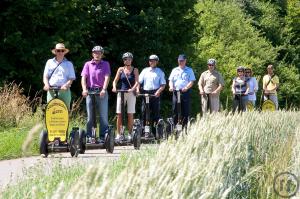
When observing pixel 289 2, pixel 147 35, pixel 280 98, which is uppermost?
pixel 289 2

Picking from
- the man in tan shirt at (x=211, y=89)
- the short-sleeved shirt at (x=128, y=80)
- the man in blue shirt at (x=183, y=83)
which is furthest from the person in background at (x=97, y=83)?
the man in tan shirt at (x=211, y=89)

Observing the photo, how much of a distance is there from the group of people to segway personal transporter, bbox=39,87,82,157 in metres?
0.28

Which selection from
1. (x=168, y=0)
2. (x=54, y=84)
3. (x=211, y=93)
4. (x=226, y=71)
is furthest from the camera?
(x=226, y=71)

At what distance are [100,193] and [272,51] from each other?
50712 mm

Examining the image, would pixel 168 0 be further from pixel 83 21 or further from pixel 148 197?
pixel 148 197

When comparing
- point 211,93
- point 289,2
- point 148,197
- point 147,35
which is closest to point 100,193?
point 148,197

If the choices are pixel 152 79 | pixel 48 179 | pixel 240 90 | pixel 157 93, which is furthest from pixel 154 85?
pixel 48 179

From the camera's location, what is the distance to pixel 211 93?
18.3m

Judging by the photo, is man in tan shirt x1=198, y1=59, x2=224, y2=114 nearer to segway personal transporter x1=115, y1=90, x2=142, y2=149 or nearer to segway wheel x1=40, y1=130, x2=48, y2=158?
segway personal transporter x1=115, y1=90, x2=142, y2=149

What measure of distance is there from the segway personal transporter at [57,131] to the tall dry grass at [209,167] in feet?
10.6

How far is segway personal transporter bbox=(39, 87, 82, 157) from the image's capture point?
1194 centimetres

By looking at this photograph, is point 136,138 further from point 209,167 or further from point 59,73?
point 209,167

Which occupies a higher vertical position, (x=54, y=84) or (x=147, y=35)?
(x=147, y=35)

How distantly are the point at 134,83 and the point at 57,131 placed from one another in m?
2.85
